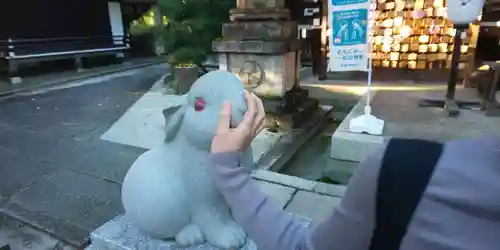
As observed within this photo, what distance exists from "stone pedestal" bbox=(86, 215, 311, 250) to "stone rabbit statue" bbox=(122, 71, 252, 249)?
5 centimetres

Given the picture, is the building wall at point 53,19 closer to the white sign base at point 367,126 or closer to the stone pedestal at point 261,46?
the stone pedestal at point 261,46

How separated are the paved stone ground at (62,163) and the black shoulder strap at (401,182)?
2416mm

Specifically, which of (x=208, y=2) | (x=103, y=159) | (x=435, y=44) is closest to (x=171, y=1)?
(x=208, y=2)

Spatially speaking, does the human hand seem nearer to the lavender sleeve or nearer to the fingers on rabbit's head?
the lavender sleeve

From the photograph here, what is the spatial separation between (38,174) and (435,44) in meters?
7.96

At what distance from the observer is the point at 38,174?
11.9 feet

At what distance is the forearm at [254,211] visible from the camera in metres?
0.75

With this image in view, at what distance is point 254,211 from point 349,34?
3.05m

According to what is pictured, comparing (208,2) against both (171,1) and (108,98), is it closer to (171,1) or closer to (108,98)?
(171,1)

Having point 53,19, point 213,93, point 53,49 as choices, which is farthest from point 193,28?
point 53,19

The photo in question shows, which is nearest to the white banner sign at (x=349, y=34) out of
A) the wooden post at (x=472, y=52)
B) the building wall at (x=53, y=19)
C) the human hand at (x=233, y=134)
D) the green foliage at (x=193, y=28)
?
the human hand at (x=233, y=134)

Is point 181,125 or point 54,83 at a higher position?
point 181,125

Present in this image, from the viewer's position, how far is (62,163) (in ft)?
12.9

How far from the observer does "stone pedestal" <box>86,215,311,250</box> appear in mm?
1661
